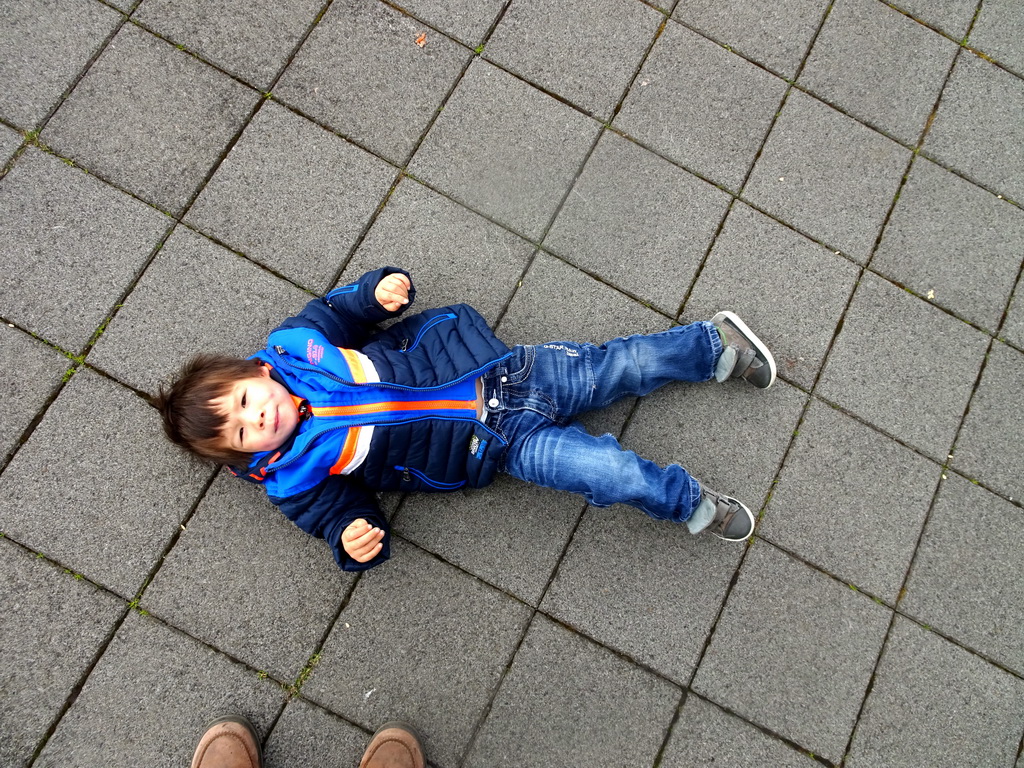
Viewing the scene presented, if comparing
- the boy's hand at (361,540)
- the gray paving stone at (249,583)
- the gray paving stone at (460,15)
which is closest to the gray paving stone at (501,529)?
the boy's hand at (361,540)

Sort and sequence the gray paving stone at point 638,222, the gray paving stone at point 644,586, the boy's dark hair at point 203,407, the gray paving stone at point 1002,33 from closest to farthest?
the boy's dark hair at point 203,407 → the gray paving stone at point 644,586 → the gray paving stone at point 638,222 → the gray paving stone at point 1002,33

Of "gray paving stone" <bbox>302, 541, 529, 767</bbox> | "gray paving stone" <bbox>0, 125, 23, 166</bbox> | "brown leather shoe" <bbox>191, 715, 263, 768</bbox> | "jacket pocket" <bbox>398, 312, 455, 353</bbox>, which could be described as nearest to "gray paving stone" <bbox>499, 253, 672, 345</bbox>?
"jacket pocket" <bbox>398, 312, 455, 353</bbox>

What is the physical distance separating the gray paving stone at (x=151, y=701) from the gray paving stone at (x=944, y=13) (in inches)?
Result: 168

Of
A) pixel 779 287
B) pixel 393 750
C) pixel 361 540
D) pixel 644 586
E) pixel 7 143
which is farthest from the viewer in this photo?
pixel 779 287

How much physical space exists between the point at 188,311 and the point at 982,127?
379 centimetres

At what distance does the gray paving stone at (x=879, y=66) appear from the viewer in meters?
3.17

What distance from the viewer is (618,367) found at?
109 inches

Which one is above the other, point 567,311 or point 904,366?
point 904,366

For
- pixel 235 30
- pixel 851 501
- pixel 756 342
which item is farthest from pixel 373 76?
pixel 851 501

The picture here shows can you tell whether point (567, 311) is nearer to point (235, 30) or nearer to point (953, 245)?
point (953, 245)

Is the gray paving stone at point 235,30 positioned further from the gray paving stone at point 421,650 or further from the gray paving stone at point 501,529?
the gray paving stone at point 421,650

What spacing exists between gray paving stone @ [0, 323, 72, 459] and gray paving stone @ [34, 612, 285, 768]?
933 mm

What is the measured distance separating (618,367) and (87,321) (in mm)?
2263

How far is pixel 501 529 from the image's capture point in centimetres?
282
